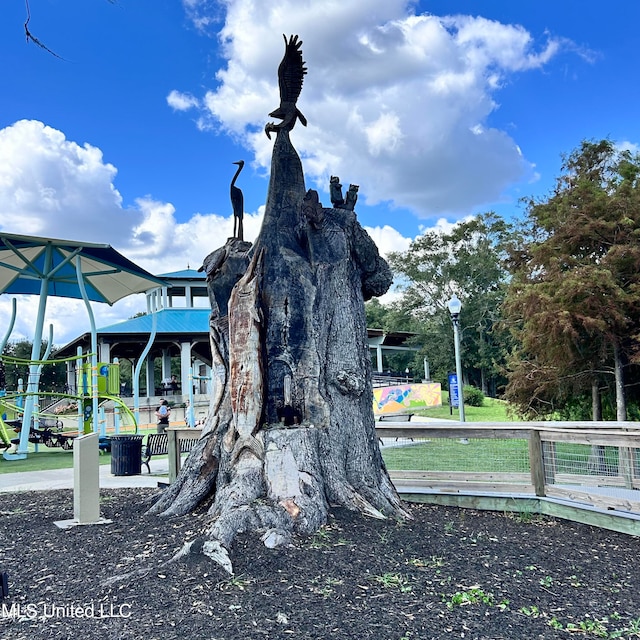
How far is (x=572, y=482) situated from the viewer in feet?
20.1

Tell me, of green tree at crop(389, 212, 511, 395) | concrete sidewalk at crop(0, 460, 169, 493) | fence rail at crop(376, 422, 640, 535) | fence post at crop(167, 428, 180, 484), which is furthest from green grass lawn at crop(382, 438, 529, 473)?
A: green tree at crop(389, 212, 511, 395)

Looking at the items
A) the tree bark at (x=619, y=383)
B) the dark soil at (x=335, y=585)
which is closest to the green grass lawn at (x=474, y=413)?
the tree bark at (x=619, y=383)

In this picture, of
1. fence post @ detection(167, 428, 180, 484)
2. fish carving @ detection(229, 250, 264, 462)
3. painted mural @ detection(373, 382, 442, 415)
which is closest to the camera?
fish carving @ detection(229, 250, 264, 462)

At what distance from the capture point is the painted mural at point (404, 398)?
24516 millimetres

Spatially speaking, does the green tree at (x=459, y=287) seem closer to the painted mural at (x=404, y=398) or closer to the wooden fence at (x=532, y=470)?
the painted mural at (x=404, y=398)

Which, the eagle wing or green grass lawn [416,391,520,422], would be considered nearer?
the eagle wing

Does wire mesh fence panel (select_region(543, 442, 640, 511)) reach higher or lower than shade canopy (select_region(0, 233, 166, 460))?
lower

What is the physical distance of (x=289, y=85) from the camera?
21.2 ft

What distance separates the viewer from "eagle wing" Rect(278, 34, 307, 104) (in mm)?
6266

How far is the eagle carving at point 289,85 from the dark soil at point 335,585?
4.18 metres

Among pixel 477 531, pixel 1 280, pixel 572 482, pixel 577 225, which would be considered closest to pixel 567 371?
pixel 577 225

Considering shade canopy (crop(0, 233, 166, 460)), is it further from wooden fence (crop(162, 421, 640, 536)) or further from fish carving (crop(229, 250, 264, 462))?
wooden fence (crop(162, 421, 640, 536))

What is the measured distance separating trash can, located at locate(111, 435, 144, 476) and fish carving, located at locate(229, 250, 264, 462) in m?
5.89

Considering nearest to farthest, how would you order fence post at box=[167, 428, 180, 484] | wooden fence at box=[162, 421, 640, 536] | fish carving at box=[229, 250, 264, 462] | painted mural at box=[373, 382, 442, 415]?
fish carving at box=[229, 250, 264, 462] → wooden fence at box=[162, 421, 640, 536] → fence post at box=[167, 428, 180, 484] → painted mural at box=[373, 382, 442, 415]
